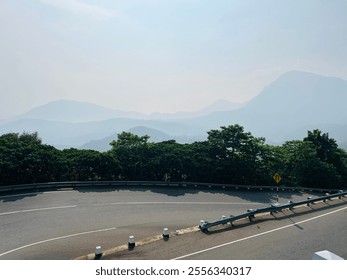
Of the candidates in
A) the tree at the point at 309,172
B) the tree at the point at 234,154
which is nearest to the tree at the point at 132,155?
the tree at the point at 234,154

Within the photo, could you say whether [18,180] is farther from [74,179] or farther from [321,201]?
[321,201]

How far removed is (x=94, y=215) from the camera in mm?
16516

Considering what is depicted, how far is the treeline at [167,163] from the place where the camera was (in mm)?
22156

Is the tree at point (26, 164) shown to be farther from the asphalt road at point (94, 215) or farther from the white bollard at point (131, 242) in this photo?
the white bollard at point (131, 242)

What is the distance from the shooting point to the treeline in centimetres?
2216

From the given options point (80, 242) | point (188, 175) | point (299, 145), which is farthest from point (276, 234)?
point (299, 145)

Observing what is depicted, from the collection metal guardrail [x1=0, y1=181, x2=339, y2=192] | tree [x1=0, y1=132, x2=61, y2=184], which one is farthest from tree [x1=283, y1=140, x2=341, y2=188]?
tree [x1=0, y1=132, x2=61, y2=184]

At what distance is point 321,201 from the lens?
19.8 metres

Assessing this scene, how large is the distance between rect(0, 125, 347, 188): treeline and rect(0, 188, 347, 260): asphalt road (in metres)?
2.83

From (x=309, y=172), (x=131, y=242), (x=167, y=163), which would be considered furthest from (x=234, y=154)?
(x=131, y=242)

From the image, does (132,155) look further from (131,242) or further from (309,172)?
(309,172)

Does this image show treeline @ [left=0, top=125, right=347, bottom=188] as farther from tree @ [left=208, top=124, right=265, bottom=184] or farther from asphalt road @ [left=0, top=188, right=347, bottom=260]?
asphalt road @ [left=0, top=188, right=347, bottom=260]

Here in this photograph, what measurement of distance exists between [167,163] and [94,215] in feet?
38.0

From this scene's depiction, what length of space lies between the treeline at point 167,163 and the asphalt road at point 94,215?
9.30 ft
